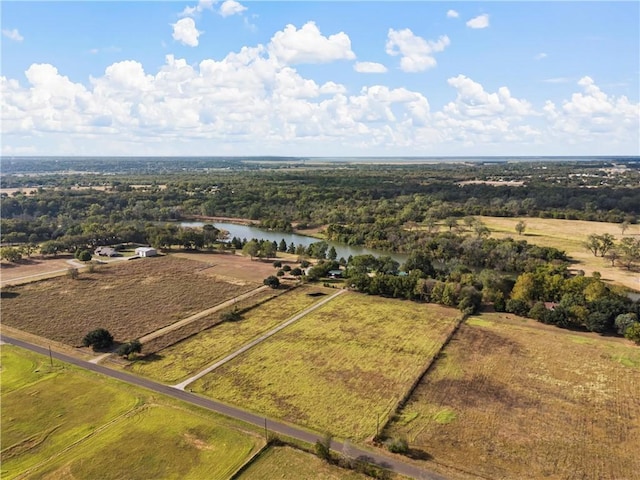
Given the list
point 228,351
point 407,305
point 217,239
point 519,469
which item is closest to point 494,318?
point 407,305

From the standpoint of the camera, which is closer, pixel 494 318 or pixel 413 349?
pixel 413 349

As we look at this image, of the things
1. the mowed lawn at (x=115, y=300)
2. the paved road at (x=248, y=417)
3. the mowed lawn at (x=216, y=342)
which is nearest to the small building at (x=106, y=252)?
the mowed lawn at (x=115, y=300)

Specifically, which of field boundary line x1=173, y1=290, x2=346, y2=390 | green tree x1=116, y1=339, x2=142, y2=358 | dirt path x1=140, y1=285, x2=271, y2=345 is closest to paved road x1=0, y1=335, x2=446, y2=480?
field boundary line x1=173, y1=290, x2=346, y2=390

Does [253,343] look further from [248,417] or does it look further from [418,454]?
[418,454]

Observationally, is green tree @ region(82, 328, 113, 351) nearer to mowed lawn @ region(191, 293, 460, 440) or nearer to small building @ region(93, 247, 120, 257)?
mowed lawn @ region(191, 293, 460, 440)

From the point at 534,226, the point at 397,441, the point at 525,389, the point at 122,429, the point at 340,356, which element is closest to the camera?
the point at 397,441

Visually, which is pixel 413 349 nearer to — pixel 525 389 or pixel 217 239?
pixel 525 389
